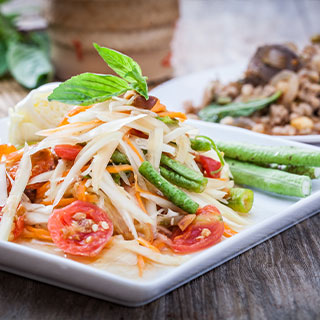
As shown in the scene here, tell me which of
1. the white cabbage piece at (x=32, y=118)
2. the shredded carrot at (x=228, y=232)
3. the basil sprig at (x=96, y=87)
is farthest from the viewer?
the white cabbage piece at (x=32, y=118)

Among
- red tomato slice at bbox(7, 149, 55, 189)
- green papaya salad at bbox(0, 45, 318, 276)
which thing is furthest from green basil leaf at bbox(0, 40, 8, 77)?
red tomato slice at bbox(7, 149, 55, 189)

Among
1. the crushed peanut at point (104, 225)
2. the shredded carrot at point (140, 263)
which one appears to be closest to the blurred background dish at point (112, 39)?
the crushed peanut at point (104, 225)

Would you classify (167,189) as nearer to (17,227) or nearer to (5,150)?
(17,227)

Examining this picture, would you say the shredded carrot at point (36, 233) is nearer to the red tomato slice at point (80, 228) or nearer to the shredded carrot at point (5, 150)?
the red tomato slice at point (80, 228)

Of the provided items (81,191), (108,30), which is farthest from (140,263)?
(108,30)

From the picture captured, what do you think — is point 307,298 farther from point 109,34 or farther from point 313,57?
point 109,34

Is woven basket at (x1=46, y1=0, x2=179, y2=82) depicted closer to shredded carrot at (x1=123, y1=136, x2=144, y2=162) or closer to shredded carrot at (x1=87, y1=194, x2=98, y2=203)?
shredded carrot at (x1=123, y1=136, x2=144, y2=162)

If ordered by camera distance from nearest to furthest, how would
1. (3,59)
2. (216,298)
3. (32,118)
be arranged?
(216,298)
(32,118)
(3,59)
